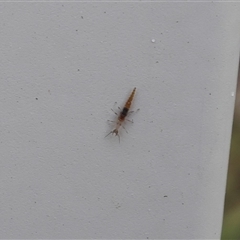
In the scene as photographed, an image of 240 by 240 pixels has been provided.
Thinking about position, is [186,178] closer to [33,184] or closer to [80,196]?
[80,196]

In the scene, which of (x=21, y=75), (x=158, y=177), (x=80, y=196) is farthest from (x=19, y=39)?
(x=158, y=177)

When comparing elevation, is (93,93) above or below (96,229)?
above

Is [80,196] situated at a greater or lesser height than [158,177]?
lesser

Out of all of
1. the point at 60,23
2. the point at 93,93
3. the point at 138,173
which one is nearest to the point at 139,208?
the point at 138,173

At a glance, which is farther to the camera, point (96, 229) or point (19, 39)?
point (96, 229)

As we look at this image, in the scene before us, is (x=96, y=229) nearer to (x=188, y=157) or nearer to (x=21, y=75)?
(x=188, y=157)

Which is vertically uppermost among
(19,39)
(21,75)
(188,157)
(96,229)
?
(19,39)
